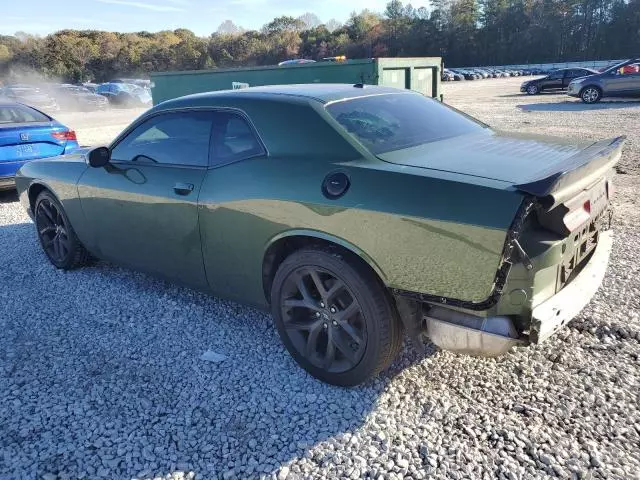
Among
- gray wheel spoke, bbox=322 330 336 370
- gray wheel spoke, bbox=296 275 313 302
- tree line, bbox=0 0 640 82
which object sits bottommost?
gray wheel spoke, bbox=322 330 336 370

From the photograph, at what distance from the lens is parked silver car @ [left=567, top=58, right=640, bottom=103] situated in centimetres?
1842

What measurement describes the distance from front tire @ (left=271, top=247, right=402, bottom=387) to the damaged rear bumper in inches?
27.1

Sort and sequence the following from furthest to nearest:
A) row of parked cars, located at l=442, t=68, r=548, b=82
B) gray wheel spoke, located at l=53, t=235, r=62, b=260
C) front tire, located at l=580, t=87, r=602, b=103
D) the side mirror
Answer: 1. row of parked cars, located at l=442, t=68, r=548, b=82
2. front tire, located at l=580, t=87, r=602, b=103
3. gray wheel spoke, located at l=53, t=235, r=62, b=260
4. the side mirror

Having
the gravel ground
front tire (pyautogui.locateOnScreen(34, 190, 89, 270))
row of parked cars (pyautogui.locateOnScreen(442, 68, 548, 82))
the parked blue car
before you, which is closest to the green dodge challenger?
the gravel ground

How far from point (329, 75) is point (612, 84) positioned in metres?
13.7

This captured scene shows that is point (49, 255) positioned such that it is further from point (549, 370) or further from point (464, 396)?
point (549, 370)

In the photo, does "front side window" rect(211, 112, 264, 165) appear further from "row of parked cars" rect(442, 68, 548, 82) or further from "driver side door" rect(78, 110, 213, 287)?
"row of parked cars" rect(442, 68, 548, 82)

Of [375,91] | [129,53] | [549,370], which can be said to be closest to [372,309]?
[549,370]

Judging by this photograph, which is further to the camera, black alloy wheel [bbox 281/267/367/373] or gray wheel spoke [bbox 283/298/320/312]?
gray wheel spoke [bbox 283/298/320/312]

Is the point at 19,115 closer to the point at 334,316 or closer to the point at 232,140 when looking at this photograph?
the point at 232,140

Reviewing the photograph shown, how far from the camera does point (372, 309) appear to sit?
2652 mm

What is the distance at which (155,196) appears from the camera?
3590 millimetres

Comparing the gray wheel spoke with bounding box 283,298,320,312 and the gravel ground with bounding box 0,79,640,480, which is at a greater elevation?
the gray wheel spoke with bounding box 283,298,320,312

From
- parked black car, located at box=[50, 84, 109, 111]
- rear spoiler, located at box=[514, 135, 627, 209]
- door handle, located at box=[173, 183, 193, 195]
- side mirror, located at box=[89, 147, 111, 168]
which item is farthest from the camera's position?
parked black car, located at box=[50, 84, 109, 111]
